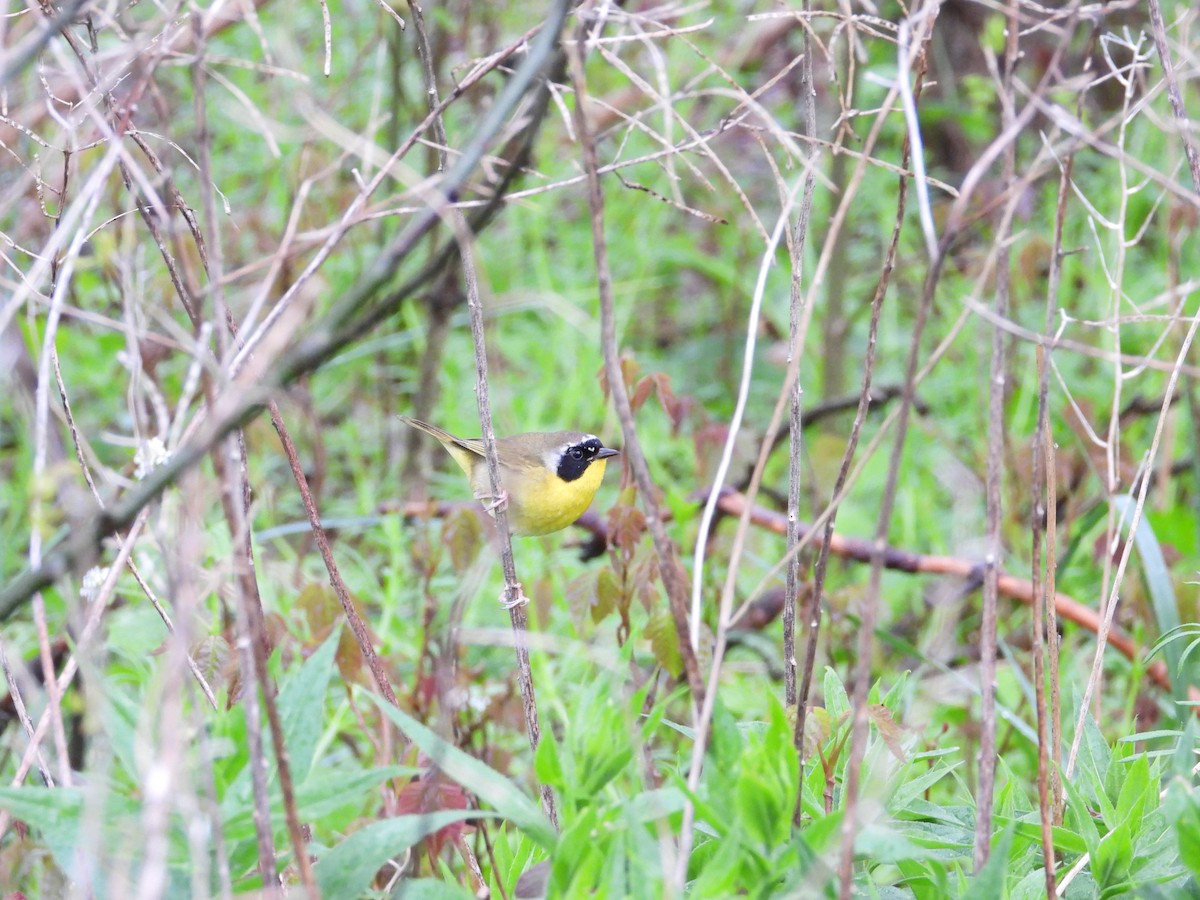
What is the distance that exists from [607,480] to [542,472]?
61.8 inches

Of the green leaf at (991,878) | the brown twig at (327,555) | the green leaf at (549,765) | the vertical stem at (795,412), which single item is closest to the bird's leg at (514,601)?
the brown twig at (327,555)

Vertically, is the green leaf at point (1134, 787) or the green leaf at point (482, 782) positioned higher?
the green leaf at point (482, 782)

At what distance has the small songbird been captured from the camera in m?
3.53

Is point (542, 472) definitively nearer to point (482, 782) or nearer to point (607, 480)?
point (607, 480)

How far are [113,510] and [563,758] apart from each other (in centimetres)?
58

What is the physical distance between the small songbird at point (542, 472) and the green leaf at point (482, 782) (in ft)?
6.29

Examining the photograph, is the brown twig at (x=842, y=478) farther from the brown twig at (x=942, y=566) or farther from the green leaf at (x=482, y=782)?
the brown twig at (x=942, y=566)

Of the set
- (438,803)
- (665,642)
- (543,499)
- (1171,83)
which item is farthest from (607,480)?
(1171,83)

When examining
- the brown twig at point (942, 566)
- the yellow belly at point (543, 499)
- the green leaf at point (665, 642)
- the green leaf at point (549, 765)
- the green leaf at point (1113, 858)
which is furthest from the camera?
the yellow belly at point (543, 499)

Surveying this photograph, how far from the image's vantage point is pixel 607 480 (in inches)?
209

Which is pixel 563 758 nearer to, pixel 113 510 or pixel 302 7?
pixel 113 510

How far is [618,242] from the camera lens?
6.47m

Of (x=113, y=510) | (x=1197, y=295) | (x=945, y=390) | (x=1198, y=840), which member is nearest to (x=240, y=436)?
(x=113, y=510)

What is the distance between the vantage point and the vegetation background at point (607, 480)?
137cm
